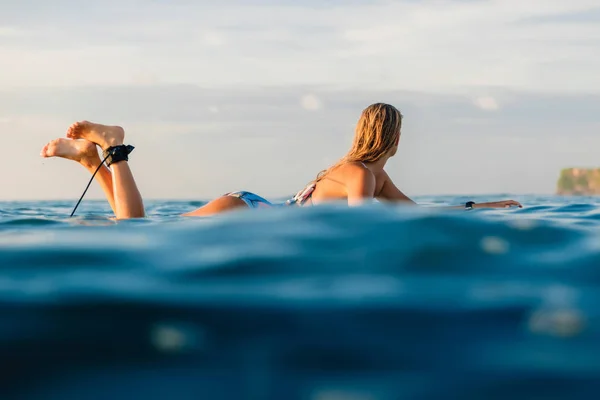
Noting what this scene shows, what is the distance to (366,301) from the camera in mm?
2678

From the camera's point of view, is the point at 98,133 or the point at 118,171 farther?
the point at 98,133

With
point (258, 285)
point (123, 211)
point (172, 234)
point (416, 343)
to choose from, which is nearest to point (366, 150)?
point (123, 211)

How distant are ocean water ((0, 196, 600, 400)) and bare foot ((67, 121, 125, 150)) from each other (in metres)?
3.24

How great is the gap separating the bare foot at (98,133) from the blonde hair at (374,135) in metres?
2.00

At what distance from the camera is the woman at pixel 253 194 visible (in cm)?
672

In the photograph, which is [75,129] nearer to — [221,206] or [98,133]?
[98,133]

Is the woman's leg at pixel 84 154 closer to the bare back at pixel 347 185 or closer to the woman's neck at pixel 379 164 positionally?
→ the bare back at pixel 347 185

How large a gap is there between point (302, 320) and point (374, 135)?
4747mm

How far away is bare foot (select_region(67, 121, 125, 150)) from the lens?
6840 mm

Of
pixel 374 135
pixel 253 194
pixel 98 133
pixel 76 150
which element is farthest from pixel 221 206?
pixel 374 135

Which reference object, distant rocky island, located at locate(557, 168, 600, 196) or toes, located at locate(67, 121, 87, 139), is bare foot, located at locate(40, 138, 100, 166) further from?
distant rocky island, located at locate(557, 168, 600, 196)

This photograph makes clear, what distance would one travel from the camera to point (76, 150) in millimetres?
7016

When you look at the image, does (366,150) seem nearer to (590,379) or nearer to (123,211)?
(123,211)

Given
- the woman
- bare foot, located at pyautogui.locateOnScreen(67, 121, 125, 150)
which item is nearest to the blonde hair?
the woman
